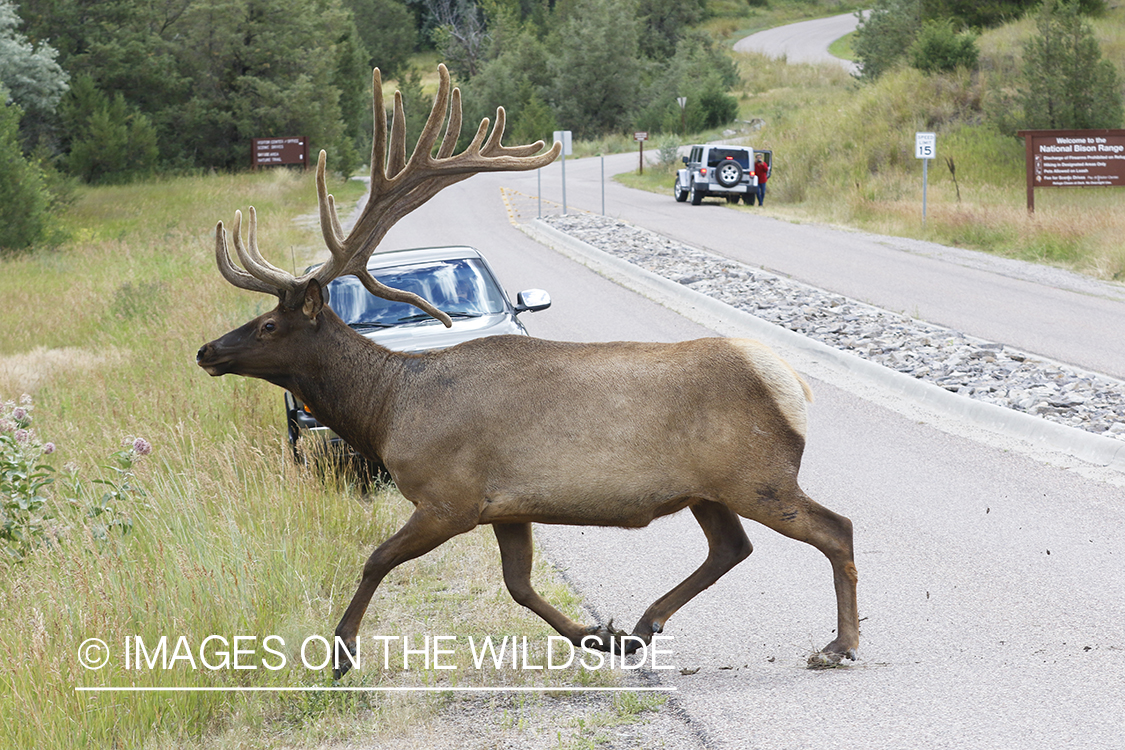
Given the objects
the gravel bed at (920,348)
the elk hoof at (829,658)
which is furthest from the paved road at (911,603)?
the gravel bed at (920,348)

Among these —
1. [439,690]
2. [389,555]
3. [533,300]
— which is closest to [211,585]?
[389,555]

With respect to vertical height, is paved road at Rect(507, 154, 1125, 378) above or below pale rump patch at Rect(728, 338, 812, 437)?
below

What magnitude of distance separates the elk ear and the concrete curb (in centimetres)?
652

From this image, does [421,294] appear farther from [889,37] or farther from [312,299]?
[889,37]

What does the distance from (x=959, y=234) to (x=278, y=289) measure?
2357 cm

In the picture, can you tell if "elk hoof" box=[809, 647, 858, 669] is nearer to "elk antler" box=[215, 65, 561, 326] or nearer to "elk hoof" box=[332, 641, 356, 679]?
"elk hoof" box=[332, 641, 356, 679]

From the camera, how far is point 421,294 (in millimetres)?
9344

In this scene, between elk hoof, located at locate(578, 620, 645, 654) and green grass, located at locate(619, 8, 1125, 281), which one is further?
green grass, located at locate(619, 8, 1125, 281)

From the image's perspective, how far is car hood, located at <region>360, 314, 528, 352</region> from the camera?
8.49 metres

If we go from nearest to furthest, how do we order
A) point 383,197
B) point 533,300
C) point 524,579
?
point 524,579, point 383,197, point 533,300

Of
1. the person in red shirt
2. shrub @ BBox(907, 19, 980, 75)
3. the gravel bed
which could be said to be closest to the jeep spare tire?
the person in red shirt

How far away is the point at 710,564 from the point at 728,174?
111 ft

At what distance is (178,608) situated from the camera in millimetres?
5273

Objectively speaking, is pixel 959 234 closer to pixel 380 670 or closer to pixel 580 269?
pixel 580 269
